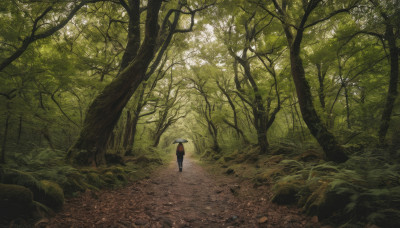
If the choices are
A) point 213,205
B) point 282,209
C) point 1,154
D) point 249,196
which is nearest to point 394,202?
point 282,209

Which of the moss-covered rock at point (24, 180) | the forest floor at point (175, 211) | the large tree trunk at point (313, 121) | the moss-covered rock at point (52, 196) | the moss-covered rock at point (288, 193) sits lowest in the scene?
the forest floor at point (175, 211)

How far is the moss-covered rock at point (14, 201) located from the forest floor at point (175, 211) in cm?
37

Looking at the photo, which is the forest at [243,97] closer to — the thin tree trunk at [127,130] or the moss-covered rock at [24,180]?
the moss-covered rock at [24,180]

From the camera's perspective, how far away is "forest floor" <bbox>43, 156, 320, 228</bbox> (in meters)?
3.09

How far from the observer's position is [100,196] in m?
4.46

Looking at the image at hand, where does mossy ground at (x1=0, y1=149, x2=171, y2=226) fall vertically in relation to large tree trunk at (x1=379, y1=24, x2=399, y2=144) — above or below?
below

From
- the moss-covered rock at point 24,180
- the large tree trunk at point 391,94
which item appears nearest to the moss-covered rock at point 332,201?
the large tree trunk at point 391,94

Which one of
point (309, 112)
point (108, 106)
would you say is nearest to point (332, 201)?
point (309, 112)

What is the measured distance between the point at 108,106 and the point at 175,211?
431 centimetres

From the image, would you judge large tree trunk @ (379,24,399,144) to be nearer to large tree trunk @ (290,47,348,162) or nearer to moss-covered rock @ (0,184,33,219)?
large tree trunk @ (290,47,348,162)

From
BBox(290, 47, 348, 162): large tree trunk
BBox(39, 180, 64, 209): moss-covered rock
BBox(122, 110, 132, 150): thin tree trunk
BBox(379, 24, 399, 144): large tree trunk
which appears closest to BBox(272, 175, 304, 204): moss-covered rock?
BBox(290, 47, 348, 162): large tree trunk

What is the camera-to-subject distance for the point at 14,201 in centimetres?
257

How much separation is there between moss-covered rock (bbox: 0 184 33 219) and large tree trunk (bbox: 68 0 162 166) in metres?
3.14

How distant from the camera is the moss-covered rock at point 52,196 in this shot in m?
3.13
